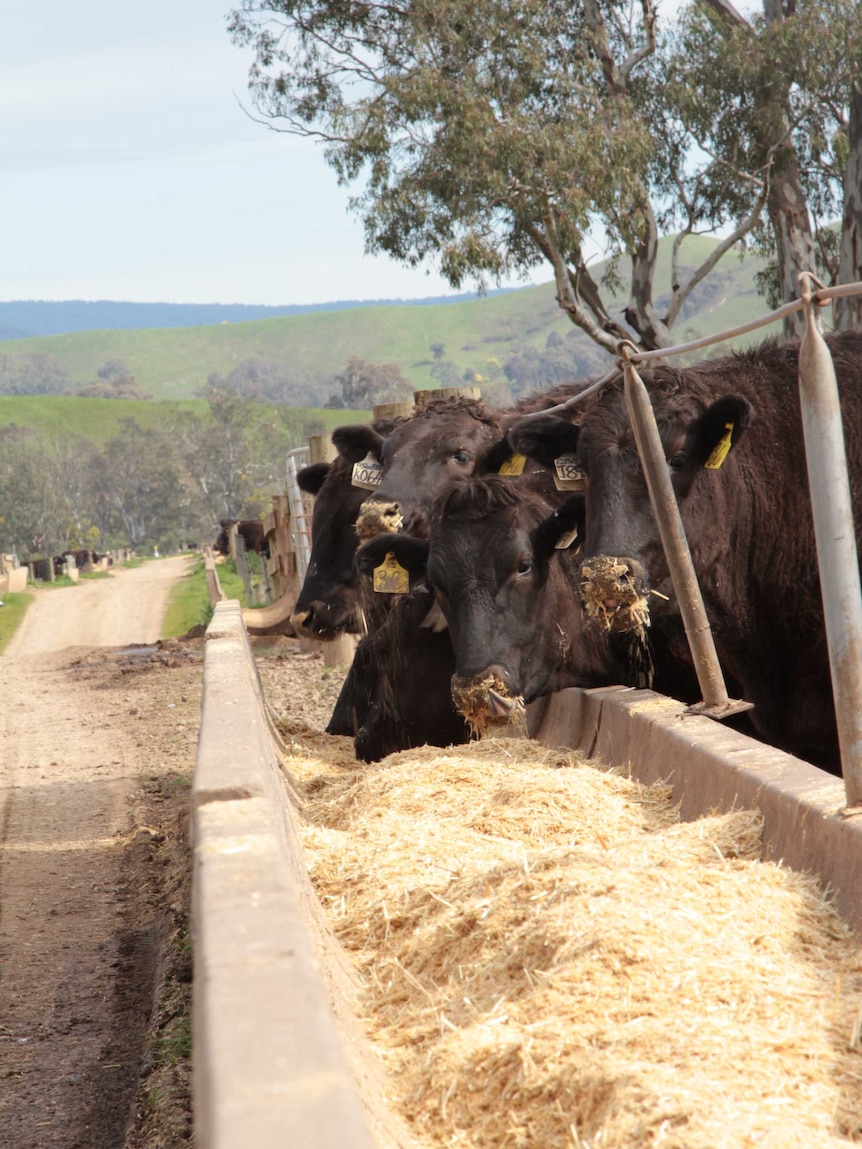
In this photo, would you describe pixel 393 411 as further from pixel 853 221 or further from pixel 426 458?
pixel 853 221

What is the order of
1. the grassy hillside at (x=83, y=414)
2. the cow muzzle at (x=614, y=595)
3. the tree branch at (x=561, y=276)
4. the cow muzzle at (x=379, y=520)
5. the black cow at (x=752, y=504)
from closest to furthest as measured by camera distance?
the cow muzzle at (x=614, y=595) < the black cow at (x=752, y=504) < the cow muzzle at (x=379, y=520) < the tree branch at (x=561, y=276) < the grassy hillside at (x=83, y=414)

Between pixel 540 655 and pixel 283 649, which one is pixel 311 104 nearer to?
pixel 283 649

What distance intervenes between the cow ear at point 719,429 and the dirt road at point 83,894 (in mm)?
2802

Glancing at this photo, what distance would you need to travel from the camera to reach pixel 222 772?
8.79 feet

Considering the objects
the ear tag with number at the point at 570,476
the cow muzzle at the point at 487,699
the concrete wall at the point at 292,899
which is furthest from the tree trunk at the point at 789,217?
the concrete wall at the point at 292,899

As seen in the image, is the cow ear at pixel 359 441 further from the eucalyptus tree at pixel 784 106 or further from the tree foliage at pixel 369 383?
the tree foliage at pixel 369 383

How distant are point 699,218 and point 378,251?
5.78 metres

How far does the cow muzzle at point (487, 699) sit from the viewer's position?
15.5 feet

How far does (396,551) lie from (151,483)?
76.0 m

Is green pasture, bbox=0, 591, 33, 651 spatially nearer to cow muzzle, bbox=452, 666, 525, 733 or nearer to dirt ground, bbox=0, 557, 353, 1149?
dirt ground, bbox=0, 557, 353, 1149

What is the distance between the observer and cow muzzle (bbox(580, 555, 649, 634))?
439cm

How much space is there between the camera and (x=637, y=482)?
4867 mm

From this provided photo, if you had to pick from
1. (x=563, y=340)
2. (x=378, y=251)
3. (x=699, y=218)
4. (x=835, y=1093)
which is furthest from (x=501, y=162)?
(x=563, y=340)

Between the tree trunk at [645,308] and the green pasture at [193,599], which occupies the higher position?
the tree trunk at [645,308]
